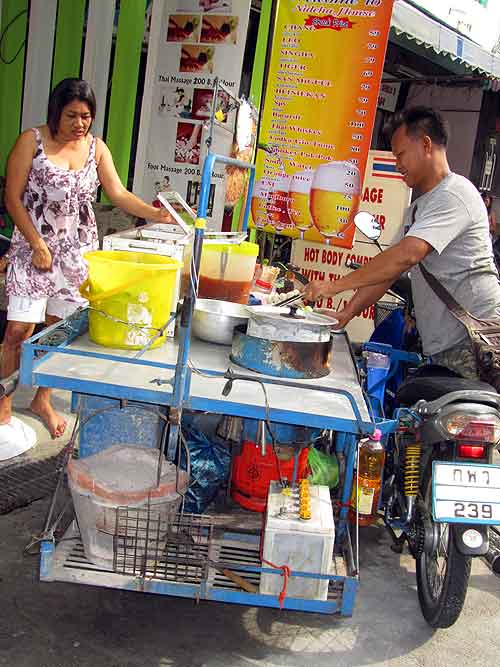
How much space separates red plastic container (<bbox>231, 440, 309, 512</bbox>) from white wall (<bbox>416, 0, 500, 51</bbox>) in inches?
228

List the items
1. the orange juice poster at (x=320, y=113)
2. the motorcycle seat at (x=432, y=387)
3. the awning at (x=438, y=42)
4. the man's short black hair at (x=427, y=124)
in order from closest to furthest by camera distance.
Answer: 1. the motorcycle seat at (x=432, y=387)
2. the man's short black hair at (x=427, y=124)
3. the orange juice poster at (x=320, y=113)
4. the awning at (x=438, y=42)

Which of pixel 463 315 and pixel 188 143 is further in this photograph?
pixel 188 143

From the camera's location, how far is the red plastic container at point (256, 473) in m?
3.04

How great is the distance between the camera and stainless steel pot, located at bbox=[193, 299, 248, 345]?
121 inches

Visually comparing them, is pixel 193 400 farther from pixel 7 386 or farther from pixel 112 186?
pixel 112 186

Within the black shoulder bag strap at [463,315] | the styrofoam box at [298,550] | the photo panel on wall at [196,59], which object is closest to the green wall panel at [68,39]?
the photo panel on wall at [196,59]

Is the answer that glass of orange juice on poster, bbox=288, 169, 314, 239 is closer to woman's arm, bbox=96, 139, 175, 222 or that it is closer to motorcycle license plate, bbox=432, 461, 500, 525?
woman's arm, bbox=96, 139, 175, 222

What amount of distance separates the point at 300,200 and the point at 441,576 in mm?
3717

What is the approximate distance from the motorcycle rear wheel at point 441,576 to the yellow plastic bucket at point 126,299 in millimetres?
1281

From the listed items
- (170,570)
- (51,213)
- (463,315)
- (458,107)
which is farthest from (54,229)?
(458,107)

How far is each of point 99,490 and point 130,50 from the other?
186 inches

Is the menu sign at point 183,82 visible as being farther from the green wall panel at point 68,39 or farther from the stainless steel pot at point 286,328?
the stainless steel pot at point 286,328

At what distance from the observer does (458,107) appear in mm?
9820

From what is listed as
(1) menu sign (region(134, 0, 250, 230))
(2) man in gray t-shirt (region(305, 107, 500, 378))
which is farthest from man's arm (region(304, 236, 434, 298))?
(1) menu sign (region(134, 0, 250, 230))
